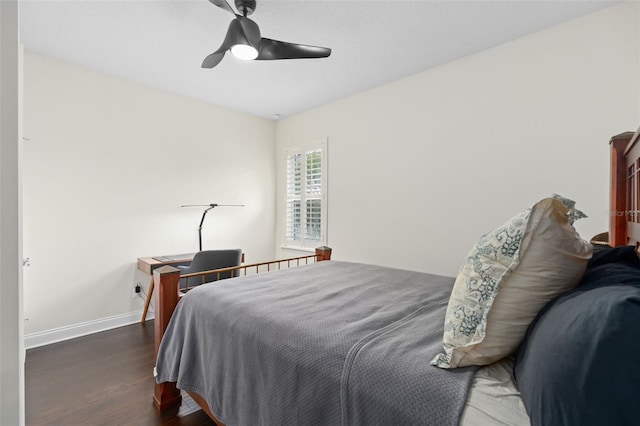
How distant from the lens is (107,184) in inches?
116

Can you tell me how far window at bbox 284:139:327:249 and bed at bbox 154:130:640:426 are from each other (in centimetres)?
236

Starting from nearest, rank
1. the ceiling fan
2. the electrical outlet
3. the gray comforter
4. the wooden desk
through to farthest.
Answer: the gray comforter, the ceiling fan, the wooden desk, the electrical outlet

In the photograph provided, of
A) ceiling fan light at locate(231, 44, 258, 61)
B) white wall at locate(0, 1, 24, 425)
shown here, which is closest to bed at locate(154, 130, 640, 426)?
white wall at locate(0, 1, 24, 425)

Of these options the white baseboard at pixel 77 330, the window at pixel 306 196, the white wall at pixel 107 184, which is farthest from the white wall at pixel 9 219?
the window at pixel 306 196

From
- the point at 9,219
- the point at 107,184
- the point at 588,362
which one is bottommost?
the point at 588,362

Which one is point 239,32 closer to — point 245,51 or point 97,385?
point 245,51

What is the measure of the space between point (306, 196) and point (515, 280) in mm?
3374

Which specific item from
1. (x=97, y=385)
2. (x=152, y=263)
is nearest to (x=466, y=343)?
(x=97, y=385)

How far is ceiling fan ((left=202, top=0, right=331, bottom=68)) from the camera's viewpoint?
175 cm

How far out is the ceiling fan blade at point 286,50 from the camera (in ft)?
6.42

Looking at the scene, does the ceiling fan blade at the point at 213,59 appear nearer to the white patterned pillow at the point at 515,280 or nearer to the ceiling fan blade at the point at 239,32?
the ceiling fan blade at the point at 239,32

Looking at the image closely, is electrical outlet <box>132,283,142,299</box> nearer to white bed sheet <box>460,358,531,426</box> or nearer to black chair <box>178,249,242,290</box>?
black chair <box>178,249,242,290</box>

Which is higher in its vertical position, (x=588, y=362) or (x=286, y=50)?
(x=286, y=50)

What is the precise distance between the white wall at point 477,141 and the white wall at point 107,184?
160 centimetres
